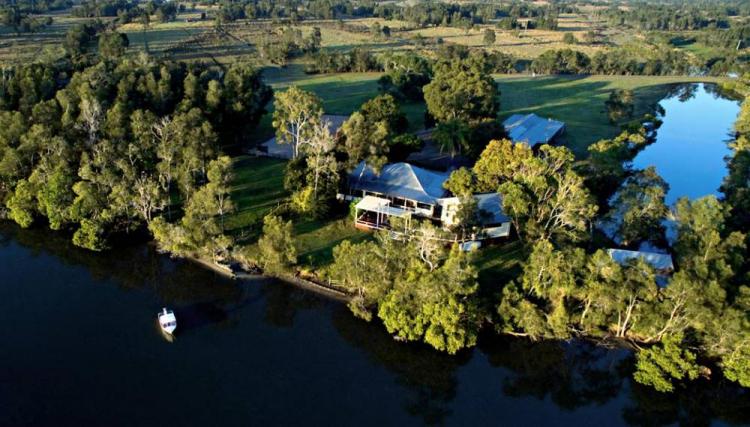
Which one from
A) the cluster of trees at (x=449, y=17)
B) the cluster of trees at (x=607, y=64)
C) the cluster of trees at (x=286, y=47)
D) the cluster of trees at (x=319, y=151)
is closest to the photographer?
the cluster of trees at (x=319, y=151)

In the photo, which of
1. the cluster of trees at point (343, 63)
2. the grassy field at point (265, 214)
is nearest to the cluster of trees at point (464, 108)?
the grassy field at point (265, 214)

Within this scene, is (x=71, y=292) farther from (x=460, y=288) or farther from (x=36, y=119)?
(x=460, y=288)

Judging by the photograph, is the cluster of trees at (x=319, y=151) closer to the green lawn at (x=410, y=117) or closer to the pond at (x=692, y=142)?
the green lawn at (x=410, y=117)

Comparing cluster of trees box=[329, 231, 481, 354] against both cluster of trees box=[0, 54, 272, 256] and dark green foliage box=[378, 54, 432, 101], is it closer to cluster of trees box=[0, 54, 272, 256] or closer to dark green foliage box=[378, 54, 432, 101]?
cluster of trees box=[0, 54, 272, 256]

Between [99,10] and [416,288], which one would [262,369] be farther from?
[99,10]

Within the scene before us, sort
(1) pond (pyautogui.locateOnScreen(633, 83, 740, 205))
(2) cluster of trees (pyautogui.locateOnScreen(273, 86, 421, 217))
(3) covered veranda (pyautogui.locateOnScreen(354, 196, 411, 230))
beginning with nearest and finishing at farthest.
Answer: (3) covered veranda (pyautogui.locateOnScreen(354, 196, 411, 230))
(2) cluster of trees (pyautogui.locateOnScreen(273, 86, 421, 217))
(1) pond (pyautogui.locateOnScreen(633, 83, 740, 205))

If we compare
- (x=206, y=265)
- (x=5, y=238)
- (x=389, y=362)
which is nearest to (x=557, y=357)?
(x=389, y=362)

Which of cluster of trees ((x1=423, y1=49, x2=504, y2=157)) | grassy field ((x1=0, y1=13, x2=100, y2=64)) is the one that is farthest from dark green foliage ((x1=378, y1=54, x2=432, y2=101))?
grassy field ((x1=0, y1=13, x2=100, y2=64))

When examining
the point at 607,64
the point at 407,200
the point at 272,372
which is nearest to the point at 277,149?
the point at 407,200
